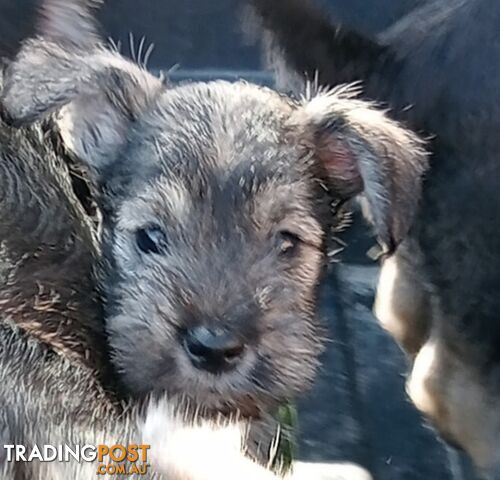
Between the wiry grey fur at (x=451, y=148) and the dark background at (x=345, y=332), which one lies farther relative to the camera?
the dark background at (x=345, y=332)

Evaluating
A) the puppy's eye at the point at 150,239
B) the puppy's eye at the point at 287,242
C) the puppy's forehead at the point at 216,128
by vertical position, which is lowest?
the puppy's eye at the point at 150,239

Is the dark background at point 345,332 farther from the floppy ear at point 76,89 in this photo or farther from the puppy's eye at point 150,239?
the puppy's eye at point 150,239

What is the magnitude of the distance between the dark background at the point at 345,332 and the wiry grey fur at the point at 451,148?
6.8 inches

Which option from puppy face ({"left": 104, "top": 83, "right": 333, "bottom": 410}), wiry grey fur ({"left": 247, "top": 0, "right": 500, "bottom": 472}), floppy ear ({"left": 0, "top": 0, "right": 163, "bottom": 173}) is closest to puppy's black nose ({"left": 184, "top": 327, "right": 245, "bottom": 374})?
puppy face ({"left": 104, "top": 83, "right": 333, "bottom": 410})

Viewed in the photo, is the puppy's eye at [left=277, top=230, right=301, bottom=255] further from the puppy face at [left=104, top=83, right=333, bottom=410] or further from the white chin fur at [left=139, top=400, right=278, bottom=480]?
the white chin fur at [left=139, top=400, right=278, bottom=480]

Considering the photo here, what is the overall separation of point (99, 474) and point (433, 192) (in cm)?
66

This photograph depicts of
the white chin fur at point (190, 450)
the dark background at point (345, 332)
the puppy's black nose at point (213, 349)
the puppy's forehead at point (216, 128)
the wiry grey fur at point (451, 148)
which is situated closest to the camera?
the white chin fur at point (190, 450)

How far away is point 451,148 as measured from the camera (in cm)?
138

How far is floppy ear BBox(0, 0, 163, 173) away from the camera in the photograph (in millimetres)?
1169

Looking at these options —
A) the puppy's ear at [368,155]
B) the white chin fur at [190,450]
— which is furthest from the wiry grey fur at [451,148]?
the white chin fur at [190,450]

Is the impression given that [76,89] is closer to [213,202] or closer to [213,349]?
A: [213,202]

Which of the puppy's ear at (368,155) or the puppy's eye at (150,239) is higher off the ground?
the puppy's ear at (368,155)

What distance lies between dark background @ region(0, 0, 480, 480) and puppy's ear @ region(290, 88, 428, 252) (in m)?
0.37

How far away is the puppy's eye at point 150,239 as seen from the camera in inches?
45.8
